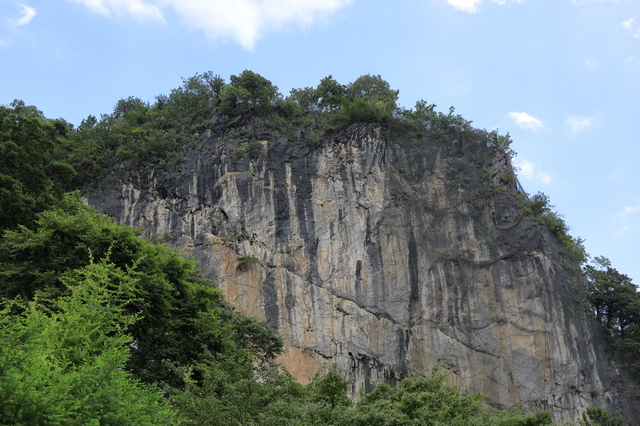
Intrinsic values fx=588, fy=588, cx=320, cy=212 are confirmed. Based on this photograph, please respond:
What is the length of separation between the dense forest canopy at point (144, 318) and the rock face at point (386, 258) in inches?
63.5

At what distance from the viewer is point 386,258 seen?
30125 millimetres

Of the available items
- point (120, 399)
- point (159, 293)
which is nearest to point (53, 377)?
point (120, 399)

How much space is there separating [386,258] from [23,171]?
17.8 meters

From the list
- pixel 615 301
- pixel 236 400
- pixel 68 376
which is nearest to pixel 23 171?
pixel 236 400

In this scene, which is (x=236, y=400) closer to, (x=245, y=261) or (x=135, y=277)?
(x=135, y=277)

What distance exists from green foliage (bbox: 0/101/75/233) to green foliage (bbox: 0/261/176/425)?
9397 mm

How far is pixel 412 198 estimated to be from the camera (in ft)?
107

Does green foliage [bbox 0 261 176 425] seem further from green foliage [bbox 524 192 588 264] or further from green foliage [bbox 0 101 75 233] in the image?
green foliage [bbox 524 192 588 264]

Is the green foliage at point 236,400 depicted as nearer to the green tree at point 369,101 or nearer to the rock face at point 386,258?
the rock face at point 386,258

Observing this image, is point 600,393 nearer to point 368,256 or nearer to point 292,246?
point 368,256

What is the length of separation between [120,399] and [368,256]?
2368 cm

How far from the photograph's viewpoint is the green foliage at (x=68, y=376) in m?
6.07

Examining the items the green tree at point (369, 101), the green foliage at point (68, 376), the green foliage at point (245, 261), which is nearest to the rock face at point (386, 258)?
the green foliage at point (245, 261)

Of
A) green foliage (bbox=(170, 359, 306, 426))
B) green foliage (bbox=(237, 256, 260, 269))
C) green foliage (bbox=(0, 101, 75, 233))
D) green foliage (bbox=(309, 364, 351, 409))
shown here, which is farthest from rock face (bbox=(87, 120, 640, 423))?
green foliage (bbox=(309, 364, 351, 409))
